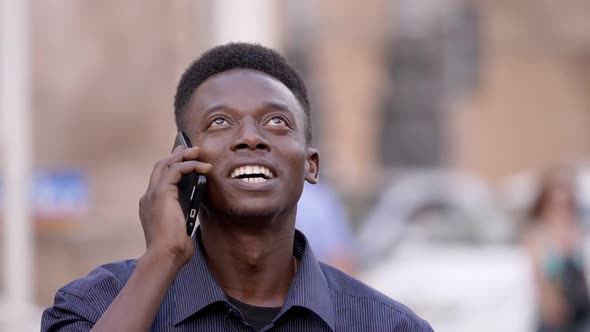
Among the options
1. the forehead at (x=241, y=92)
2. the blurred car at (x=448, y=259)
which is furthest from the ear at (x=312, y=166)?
the blurred car at (x=448, y=259)

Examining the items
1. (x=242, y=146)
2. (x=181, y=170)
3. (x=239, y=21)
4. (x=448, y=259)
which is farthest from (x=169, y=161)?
(x=448, y=259)

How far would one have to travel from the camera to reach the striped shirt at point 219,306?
8.17ft

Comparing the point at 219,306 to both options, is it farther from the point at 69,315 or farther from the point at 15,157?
the point at 15,157

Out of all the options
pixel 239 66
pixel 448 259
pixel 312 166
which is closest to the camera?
pixel 239 66

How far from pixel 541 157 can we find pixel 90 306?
18542 mm

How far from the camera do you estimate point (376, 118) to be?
58.4 feet

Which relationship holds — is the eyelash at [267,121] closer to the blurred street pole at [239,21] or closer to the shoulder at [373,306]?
the shoulder at [373,306]

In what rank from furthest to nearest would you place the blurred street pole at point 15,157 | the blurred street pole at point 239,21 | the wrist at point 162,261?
1. the blurred street pole at point 239,21
2. the blurred street pole at point 15,157
3. the wrist at point 162,261

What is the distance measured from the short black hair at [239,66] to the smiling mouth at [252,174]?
0.72 feet

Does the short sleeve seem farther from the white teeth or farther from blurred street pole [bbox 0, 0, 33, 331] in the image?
blurred street pole [bbox 0, 0, 33, 331]

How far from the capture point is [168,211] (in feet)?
8.16

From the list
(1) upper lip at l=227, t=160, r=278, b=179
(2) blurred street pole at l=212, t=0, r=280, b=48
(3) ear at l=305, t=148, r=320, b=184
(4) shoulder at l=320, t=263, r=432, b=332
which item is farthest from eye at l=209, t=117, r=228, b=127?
(2) blurred street pole at l=212, t=0, r=280, b=48

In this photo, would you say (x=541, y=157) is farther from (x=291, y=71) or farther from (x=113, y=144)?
(x=291, y=71)

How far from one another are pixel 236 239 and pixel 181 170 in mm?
220
